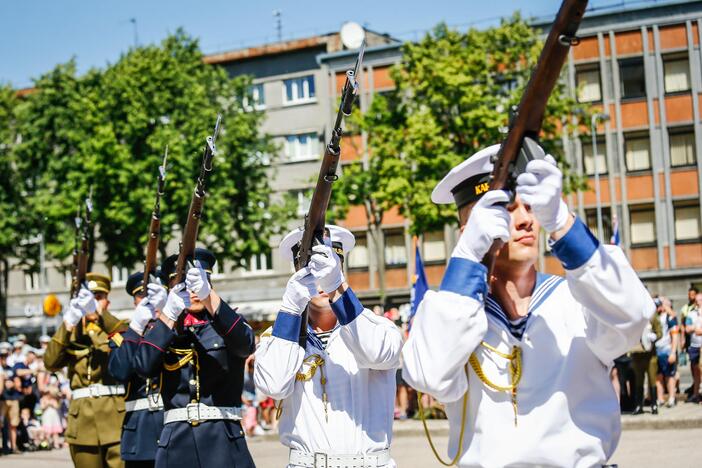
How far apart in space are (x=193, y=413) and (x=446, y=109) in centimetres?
3129

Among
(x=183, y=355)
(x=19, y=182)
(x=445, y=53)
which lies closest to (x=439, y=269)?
(x=445, y=53)

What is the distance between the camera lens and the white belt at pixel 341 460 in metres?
6.42

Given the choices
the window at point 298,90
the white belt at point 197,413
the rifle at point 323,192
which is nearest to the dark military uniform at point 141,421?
the white belt at point 197,413

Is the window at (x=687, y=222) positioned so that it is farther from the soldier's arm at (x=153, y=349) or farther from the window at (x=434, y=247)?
the soldier's arm at (x=153, y=349)

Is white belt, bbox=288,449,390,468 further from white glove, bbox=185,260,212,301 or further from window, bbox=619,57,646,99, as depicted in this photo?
window, bbox=619,57,646,99

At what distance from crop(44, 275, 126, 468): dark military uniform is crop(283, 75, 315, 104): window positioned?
135 ft

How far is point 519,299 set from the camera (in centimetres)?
460

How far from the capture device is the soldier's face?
444 centimetres

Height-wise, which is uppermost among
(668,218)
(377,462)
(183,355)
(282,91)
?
(282,91)

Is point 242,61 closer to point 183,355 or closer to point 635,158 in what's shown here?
point 635,158

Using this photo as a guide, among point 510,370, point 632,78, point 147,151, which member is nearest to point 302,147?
point 147,151

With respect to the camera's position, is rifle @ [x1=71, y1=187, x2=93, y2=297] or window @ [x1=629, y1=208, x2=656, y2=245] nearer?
rifle @ [x1=71, y1=187, x2=93, y2=297]

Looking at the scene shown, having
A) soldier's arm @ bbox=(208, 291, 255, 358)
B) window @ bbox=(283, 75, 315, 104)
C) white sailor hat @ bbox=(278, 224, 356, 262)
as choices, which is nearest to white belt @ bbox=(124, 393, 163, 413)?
soldier's arm @ bbox=(208, 291, 255, 358)

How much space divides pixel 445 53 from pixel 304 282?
33308 mm
